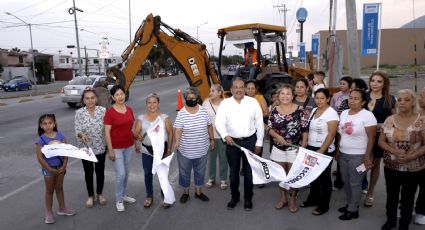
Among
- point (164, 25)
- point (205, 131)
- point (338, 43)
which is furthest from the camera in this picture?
point (338, 43)

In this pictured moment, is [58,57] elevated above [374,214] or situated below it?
above

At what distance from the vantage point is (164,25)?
8984mm

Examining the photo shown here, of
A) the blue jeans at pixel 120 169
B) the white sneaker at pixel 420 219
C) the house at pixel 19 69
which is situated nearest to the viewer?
the white sneaker at pixel 420 219

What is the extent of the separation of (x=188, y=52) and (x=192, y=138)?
4534 mm

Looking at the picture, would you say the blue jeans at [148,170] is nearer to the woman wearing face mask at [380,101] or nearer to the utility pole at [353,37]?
the woman wearing face mask at [380,101]

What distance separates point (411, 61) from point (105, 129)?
6481 cm

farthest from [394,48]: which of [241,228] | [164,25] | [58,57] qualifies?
[58,57]

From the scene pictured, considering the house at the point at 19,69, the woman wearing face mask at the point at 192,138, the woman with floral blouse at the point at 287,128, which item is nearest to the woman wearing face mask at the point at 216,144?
the woman wearing face mask at the point at 192,138

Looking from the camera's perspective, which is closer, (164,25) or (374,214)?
(374,214)

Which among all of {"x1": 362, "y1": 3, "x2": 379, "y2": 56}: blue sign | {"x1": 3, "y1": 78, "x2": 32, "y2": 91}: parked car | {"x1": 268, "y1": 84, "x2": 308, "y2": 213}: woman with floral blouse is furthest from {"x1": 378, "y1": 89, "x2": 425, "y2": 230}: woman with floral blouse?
{"x1": 3, "y1": 78, "x2": 32, "y2": 91}: parked car

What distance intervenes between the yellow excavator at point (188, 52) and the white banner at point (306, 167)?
15.7 feet

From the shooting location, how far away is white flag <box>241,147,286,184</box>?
4898 mm

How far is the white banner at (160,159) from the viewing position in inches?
195

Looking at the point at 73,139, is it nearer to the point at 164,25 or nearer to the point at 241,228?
the point at 164,25
